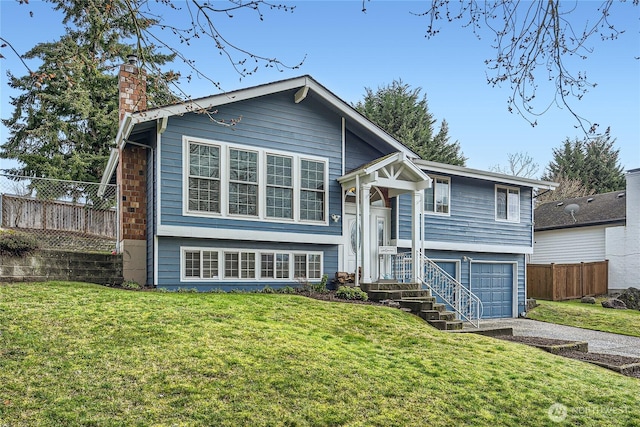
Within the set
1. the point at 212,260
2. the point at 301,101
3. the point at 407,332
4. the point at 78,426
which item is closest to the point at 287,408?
the point at 78,426

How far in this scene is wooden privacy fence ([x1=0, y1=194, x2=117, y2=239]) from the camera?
13062mm

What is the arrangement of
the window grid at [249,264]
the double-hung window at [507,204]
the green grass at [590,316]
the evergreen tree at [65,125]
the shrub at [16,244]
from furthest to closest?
1. the evergreen tree at [65,125]
2. the double-hung window at [507,204]
3. the green grass at [590,316]
4. the window grid at [249,264]
5. the shrub at [16,244]

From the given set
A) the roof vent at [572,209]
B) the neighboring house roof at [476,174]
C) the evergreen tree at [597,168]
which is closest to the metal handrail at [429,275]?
the neighboring house roof at [476,174]

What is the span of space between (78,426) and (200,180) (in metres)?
7.89

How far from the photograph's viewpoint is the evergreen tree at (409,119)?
29.7 meters

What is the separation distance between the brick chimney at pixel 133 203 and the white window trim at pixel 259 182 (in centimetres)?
150

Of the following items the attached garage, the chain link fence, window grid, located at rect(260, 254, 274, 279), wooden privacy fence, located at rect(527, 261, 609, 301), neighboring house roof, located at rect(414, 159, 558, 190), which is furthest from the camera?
wooden privacy fence, located at rect(527, 261, 609, 301)

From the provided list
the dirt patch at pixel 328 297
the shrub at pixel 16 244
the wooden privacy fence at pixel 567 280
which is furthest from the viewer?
the wooden privacy fence at pixel 567 280

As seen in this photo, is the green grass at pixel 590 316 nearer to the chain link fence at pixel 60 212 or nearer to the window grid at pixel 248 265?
the window grid at pixel 248 265

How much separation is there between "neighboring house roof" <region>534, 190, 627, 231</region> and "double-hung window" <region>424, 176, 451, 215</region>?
34.6 ft

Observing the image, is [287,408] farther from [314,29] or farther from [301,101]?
[301,101]

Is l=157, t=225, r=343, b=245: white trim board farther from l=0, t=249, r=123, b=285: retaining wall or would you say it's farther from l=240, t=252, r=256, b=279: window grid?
l=0, t=249, r=123, b=285: retaining wall

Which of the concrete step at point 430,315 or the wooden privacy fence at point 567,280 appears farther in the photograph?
the wooden privacy fence at point 567,280
